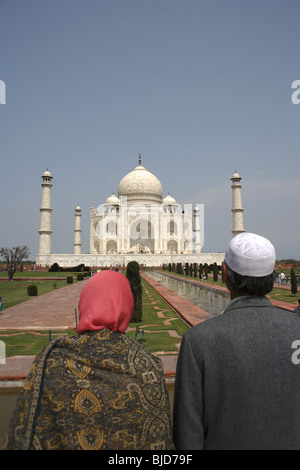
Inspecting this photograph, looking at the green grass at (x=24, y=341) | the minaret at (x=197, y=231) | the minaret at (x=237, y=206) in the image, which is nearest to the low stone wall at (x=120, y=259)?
the minaret at (x=237, y=206)

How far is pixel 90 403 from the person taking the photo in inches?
46.5

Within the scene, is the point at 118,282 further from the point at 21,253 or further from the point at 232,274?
the point at 21,253

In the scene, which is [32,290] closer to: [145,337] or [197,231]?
[145,337]

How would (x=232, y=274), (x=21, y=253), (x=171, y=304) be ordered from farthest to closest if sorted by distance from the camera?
(x=21, y=253)
(x=171, y=304)
(x=232, y=274)

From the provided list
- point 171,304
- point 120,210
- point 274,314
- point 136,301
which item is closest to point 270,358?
point 274,314

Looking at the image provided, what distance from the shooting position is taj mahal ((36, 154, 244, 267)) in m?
35.7

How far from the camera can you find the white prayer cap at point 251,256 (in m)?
1.29

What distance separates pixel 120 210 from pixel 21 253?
72.3 feet

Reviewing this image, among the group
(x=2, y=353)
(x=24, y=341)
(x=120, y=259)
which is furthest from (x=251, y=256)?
(x=120, y=259)

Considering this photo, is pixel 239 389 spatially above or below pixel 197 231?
below

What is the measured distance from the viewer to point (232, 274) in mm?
1323

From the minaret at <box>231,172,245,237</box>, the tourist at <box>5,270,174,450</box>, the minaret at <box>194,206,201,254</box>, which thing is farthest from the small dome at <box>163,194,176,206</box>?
the tourist at <box>5,270,174,450</box>

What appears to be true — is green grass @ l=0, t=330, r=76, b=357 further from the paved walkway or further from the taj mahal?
the taj mahal

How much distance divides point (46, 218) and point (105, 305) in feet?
118
